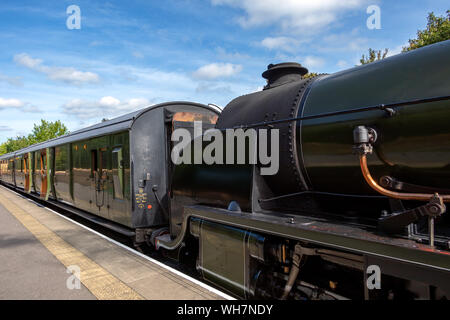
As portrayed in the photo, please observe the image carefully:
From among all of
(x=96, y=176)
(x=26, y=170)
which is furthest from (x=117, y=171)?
(x=26, y=170)

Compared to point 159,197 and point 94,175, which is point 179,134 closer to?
point 159,197

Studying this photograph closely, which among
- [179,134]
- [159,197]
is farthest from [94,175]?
[179,134]

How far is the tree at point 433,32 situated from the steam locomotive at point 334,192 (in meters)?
16.3

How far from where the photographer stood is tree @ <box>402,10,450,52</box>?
16125 mm

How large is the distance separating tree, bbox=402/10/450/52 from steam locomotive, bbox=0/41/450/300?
16348 mm

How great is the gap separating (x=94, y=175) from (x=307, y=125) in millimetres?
6363

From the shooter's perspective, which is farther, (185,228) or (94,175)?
(94,175)

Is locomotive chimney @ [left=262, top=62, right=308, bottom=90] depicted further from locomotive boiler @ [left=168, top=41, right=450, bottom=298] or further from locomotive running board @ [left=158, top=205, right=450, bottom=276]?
locomotive running board @ [left=158, top=205, right=450, bottom=276]

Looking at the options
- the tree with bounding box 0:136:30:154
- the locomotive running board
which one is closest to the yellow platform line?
the locomotive running board

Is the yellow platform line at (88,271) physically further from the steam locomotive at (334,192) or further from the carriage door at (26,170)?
the carriage door at (26,170)

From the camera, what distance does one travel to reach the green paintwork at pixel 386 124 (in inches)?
88.2

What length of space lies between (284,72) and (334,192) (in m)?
1.95

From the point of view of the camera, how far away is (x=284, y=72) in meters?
4.27
